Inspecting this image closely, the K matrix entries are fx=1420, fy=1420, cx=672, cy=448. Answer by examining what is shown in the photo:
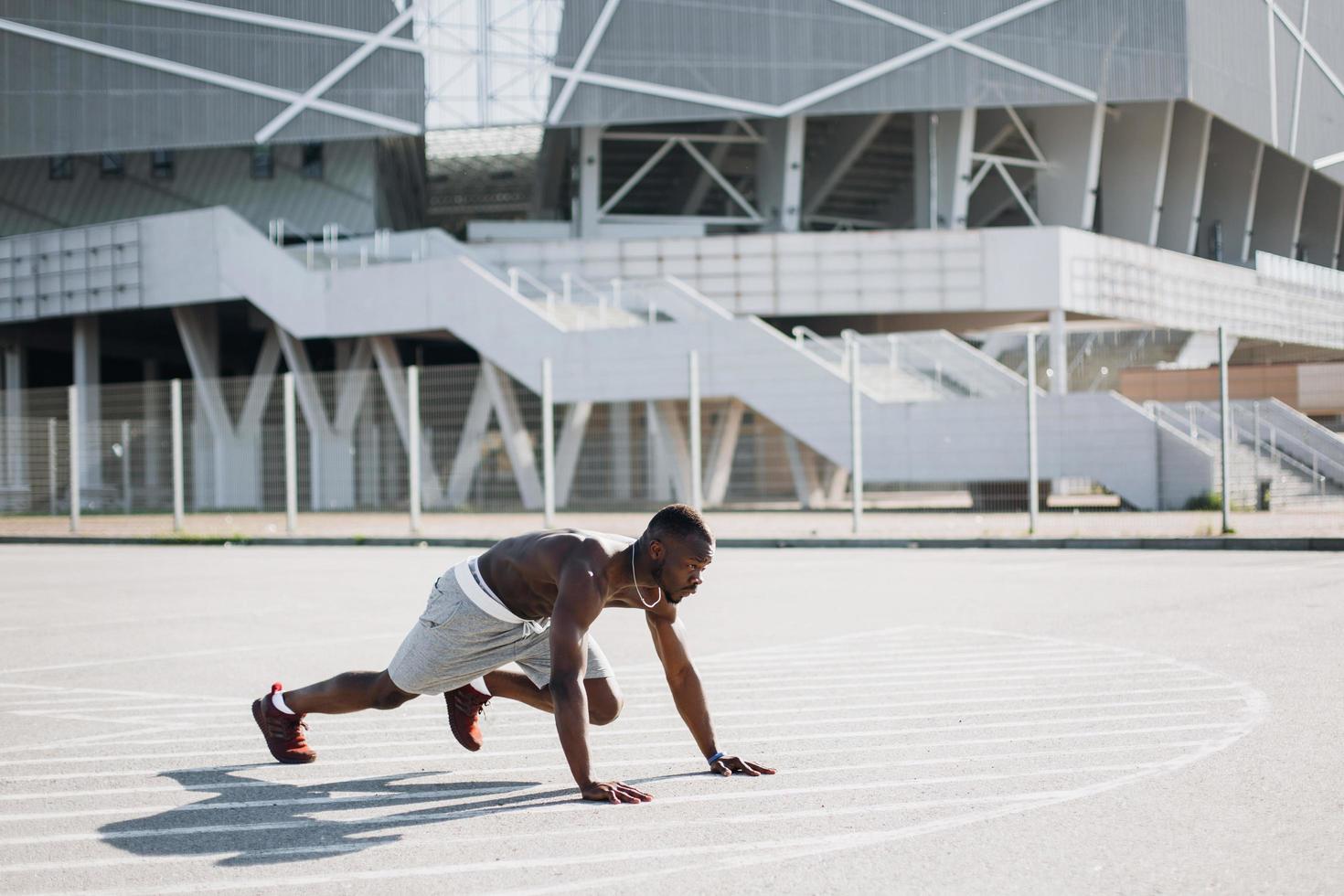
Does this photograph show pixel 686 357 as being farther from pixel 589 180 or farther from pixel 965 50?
pixel 965 50

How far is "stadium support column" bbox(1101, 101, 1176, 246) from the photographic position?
147 feet

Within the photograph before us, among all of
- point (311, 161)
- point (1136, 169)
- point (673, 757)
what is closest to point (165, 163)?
point (311, 161)

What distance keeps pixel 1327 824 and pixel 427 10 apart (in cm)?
4072

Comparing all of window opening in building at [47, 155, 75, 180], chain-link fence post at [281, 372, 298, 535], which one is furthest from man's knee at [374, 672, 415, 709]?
window opening in building at [47, 155, 75, 180]

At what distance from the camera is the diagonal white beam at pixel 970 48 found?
133 feet

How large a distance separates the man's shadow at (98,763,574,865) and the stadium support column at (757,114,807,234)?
38.8 m

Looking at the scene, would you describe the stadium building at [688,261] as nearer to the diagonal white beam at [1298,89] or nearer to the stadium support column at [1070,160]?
the stadium support column at [1070,160]

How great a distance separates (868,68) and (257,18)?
18.0 metres

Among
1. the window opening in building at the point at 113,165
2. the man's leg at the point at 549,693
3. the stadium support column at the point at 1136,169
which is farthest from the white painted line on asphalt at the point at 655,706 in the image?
the window opening in building at the point at 113,165

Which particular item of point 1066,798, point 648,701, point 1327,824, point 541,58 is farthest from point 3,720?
point 541,58

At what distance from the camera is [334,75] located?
41594 millimetres

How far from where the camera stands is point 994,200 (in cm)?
5400

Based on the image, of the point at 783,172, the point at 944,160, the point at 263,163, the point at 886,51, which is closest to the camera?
the point at 886,51

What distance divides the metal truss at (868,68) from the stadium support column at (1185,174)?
815 cm
